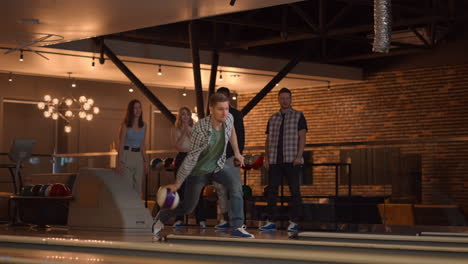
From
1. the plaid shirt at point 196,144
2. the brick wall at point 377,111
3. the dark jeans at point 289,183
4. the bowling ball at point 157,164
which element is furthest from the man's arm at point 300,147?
the bowling ball at point 157,164

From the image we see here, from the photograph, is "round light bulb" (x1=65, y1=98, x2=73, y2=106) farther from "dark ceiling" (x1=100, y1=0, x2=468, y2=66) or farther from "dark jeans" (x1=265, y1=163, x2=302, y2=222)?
"dark jeans" (x1=265, y1=163, x2=302, y2=222)

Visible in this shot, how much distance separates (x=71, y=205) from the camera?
1036 cm

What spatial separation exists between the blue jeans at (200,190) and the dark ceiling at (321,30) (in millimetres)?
6304

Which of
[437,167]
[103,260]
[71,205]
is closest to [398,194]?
[437,167]

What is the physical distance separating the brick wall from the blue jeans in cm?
374

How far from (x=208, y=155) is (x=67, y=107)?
1050 centimetres

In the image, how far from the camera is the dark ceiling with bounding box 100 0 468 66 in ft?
47.8

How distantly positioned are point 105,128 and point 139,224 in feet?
32.1

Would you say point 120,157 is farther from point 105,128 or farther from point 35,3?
point 105,128

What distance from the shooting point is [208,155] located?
7.61 meters

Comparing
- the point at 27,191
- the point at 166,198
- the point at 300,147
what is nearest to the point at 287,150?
the point at 300,147

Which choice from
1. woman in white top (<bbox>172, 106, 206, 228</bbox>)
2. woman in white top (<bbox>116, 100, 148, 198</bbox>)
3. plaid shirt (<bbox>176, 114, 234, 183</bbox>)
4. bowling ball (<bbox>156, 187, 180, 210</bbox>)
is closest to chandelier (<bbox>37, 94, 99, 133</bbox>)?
woman in white top (<bbox>172, 106, 206, 228</bbox>)

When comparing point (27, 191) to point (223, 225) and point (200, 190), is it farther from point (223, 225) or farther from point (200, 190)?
point (200, 190)

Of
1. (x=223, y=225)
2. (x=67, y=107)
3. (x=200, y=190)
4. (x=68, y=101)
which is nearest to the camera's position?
(x=200, y=190)
